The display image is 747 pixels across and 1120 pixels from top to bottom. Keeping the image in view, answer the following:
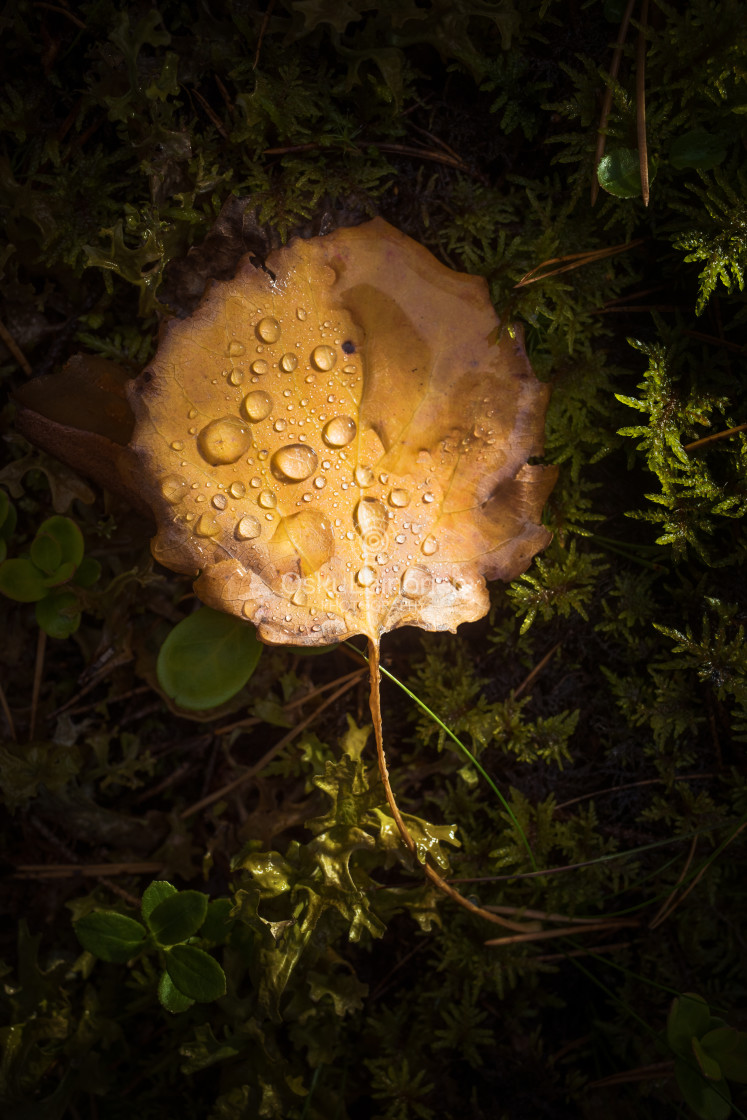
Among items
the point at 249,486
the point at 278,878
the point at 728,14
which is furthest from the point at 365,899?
the point at 728,14

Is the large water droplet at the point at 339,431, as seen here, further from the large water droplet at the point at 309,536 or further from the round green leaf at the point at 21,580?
the round green leaf at the point at 21,580

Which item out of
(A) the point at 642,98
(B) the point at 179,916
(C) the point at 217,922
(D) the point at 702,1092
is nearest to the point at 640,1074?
(D) the point at 702,1092

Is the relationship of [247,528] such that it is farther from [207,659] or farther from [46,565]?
[46,565]

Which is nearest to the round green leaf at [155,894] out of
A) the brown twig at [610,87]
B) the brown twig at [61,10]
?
the brown twig at [610,87]

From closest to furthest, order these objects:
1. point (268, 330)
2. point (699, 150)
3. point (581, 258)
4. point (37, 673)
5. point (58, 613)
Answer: point (268, 330)
point (699, 150)
point (581, 258)
point (58, 613)
point (37, 673)

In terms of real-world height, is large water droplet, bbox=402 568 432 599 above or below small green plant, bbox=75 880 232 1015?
above

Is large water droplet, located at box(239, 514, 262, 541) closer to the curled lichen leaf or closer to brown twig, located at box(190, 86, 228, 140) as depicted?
the curled lichen leaf

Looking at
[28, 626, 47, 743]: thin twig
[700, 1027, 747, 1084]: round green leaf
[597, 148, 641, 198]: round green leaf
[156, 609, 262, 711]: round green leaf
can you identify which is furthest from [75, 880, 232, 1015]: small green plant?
[597, 148, 641, 198]: round green leaf
